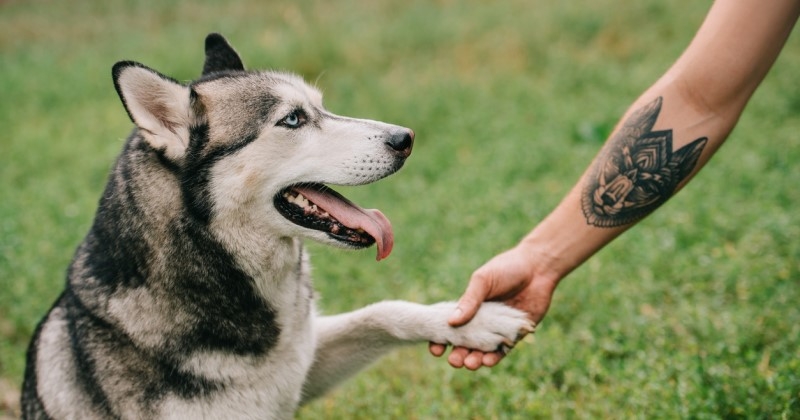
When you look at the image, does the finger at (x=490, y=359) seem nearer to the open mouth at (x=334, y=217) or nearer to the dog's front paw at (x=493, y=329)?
the dog's front paw at (x=493, y=329)

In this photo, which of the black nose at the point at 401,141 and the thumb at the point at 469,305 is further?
the black nose at the point at 401,141

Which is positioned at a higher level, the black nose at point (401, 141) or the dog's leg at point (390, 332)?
the black nose at point (401, 141)

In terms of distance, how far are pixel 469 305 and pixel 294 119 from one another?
1.22m

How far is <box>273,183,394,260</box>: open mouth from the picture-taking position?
3031 millimetres

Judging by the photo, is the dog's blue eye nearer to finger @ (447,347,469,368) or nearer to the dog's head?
the dog's head

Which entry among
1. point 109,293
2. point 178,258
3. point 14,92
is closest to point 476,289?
point 178,258

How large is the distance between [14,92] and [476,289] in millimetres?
11228

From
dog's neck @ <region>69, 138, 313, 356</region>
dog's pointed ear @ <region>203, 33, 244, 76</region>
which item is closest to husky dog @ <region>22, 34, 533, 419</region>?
dog's neck @ <region>69, 138, 313, 356</region>

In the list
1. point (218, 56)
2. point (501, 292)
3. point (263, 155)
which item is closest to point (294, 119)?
point (263, 155)

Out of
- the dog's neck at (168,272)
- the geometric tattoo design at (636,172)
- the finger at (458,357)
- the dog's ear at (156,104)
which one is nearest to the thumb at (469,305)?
the finger at (458,357)

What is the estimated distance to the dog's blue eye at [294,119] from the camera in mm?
3186

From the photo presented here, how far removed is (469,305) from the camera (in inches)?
117

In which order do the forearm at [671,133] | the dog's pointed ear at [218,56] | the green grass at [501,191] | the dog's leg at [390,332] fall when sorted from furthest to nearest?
the green grass at [501,191] < the dog's pointed ear at [218,56] < the dog's leg at [390,332] < the forearm at [671,133]

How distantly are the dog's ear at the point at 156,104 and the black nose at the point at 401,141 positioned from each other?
3.05ft
